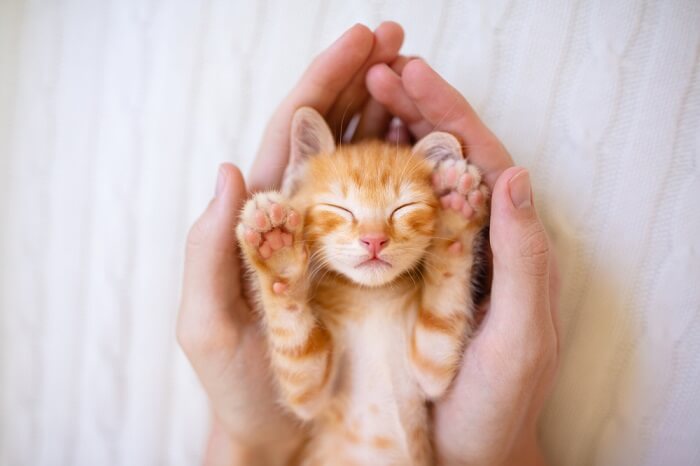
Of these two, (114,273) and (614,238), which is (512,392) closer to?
(614,238)

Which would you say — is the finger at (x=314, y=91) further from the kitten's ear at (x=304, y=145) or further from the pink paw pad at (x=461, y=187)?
the pink paw pad at (x=461, y=187)

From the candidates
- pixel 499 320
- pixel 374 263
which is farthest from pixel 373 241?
pixel 499 320

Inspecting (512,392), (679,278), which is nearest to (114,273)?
(512,392)

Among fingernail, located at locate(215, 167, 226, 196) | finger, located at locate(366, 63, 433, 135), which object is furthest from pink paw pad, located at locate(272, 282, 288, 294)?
finger, located at locate(366, 63, 433, 135)

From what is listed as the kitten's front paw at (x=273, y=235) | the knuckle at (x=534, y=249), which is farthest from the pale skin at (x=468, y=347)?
the kitten's front paw at (x=273, y=235)

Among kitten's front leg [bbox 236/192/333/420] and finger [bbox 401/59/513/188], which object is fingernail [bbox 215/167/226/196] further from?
finger [bbox 401/59/513/188]

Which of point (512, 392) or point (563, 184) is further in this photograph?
point (563, 184)
